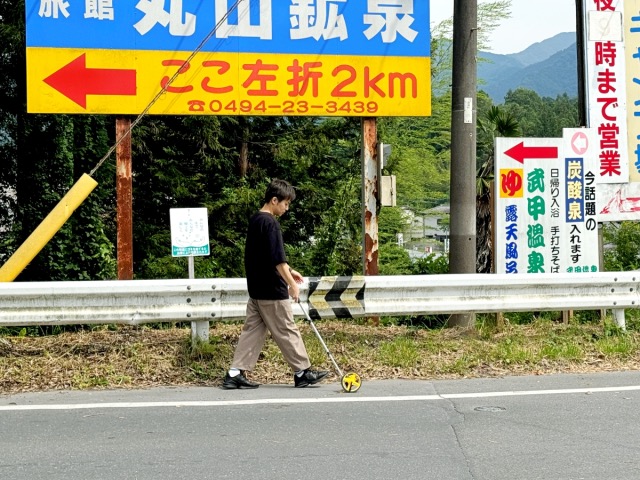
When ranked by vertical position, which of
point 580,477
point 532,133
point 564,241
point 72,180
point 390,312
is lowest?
point 580,477

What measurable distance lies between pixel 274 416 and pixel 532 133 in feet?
223

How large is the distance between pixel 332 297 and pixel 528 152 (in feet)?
10.5

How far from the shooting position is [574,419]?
623 centimetres

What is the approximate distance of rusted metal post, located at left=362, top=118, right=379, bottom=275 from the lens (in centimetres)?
1037

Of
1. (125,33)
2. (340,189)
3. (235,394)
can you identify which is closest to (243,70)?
(125,33)

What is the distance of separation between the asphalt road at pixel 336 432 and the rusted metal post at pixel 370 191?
10.2 feet

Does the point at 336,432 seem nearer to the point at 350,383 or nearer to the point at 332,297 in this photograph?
the point at 350,383

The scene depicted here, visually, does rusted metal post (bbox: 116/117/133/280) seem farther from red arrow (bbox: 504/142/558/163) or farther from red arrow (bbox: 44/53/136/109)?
red arrow (bbox: 504/142/558/163)

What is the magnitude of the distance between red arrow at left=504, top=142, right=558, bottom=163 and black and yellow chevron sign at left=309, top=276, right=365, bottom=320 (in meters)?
2.76

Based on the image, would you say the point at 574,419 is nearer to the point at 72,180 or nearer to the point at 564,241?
the point at 564,241

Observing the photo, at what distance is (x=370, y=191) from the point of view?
10.4m

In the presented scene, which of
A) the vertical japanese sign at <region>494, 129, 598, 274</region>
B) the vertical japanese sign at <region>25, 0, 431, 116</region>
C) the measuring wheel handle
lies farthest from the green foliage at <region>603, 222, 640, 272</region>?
the measuring wheel handle

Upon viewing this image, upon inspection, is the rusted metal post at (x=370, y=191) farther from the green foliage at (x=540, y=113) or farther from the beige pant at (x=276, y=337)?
the green foliage at (x=540, y=113)

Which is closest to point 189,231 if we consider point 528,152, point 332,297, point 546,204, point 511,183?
point 332,297
